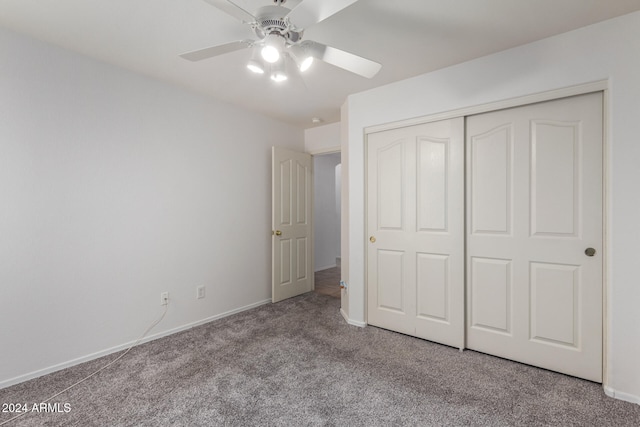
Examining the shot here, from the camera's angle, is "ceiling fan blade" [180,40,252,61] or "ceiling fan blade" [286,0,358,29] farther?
"ceiling fan blade" [180,40,252,61]

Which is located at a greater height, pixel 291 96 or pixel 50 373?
pixel 291 96

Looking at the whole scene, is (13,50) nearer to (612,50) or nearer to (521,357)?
(612,50)

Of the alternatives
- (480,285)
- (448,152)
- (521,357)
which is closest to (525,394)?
(521,357)

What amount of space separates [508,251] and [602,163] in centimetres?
81

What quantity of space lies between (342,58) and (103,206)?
7.12ft

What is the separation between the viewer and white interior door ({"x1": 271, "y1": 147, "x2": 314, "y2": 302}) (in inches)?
147

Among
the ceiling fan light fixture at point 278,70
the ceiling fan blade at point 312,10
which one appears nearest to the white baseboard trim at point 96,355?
the ceiling fan light fixture at point 278,70

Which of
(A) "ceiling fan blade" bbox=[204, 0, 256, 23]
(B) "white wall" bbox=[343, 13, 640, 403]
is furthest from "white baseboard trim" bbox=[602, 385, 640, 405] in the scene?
(A) "ceiling fan blade" bbox=[204, 0, 256, 23]

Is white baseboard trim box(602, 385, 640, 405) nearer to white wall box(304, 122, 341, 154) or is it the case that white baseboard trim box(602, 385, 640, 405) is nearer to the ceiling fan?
the ceiling fan

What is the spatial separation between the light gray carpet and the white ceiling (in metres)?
2.35

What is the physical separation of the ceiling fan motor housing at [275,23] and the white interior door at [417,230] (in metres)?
1.54

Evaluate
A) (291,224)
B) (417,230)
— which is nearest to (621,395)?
(417,230)

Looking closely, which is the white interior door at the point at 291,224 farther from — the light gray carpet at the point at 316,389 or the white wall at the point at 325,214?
the white wall at the point at 325,214

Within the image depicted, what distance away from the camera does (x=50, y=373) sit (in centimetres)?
213
